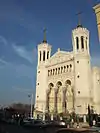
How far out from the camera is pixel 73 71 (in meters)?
61.9

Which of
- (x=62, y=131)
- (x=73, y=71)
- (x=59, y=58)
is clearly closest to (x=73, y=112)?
(x=73, y=71)

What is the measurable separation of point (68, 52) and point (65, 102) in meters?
15.6

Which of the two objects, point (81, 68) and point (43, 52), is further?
point (43, 52)

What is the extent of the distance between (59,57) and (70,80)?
9738mm

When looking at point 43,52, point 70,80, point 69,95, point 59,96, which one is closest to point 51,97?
point 59,96

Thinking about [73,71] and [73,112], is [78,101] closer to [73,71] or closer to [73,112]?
[73,112]

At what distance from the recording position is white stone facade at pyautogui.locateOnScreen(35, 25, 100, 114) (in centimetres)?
5903

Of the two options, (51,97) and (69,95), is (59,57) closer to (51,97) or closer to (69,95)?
(69,95)

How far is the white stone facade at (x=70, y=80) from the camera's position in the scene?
5903 cm

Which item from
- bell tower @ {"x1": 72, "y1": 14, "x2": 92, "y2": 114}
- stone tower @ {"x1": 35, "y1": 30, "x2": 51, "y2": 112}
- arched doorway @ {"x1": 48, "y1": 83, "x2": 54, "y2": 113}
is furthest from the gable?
arched doorway @ {"x1": 48, "y1": 83, "x2": 54, "y2": 113}

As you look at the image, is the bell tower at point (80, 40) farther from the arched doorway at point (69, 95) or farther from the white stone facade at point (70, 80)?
the arched doorway at point (69, 95)

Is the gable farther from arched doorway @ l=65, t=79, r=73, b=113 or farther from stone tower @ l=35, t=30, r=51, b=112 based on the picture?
arched doorway @ l=65, t=79, r=73, b=113

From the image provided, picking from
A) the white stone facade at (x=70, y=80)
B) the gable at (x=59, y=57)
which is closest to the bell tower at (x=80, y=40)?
the white stone facade at (x=70, y=80)

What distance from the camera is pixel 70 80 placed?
6253cm
